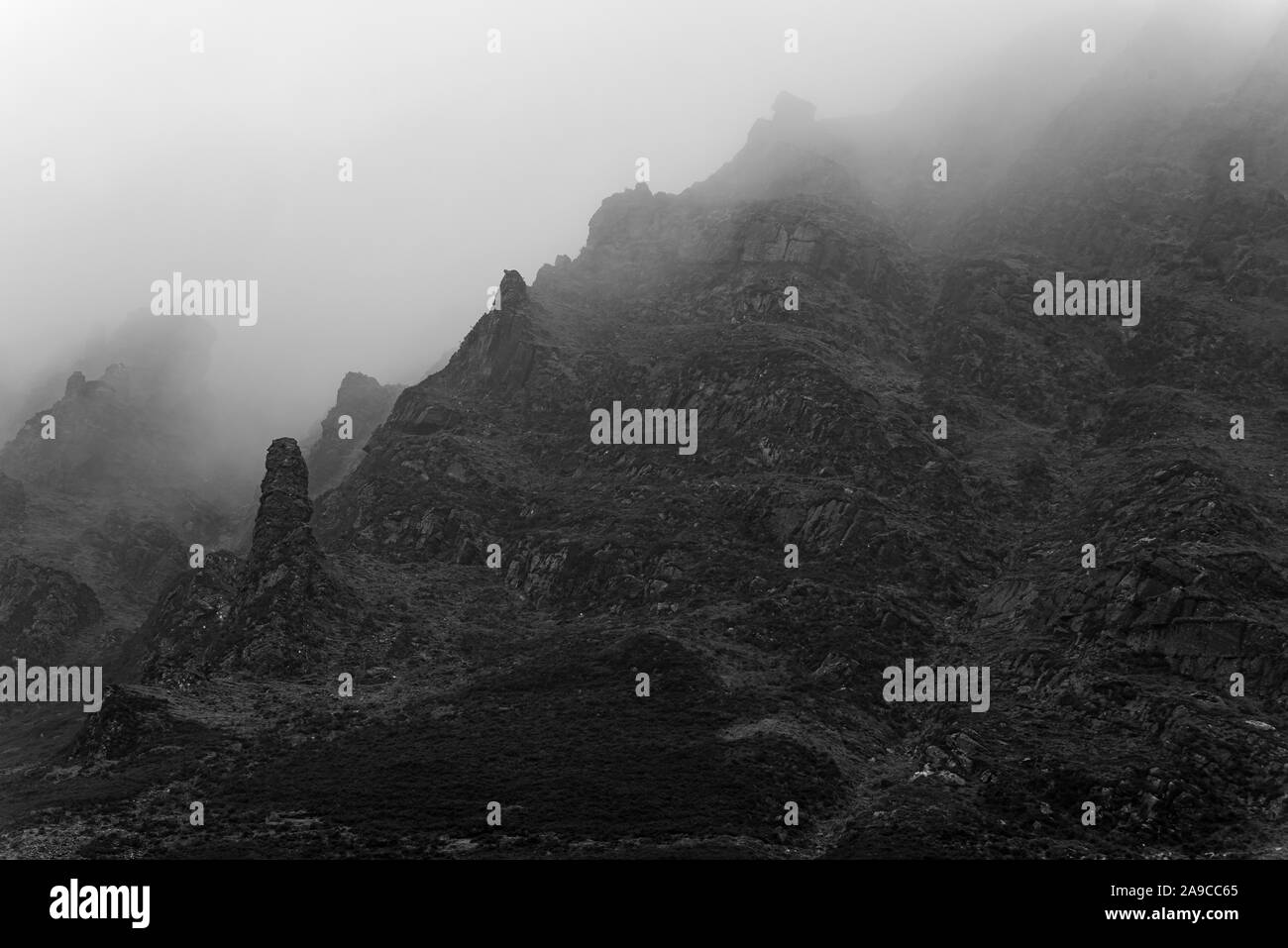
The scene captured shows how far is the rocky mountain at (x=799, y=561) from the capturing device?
78188 millimetres

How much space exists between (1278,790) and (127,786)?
7766 cm

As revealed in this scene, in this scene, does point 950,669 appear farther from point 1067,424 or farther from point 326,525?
point 326,525

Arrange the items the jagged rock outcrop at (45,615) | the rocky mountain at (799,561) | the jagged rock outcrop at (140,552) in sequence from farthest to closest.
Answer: the jagged rock outcrop at (140,552), the jagged rock outcrop at (45,615), the rocky mountain at (799,561)

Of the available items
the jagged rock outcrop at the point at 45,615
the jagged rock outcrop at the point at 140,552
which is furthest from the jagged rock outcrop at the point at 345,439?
the jagged rock outcrop at the point at 45,615

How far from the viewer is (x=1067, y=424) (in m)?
132

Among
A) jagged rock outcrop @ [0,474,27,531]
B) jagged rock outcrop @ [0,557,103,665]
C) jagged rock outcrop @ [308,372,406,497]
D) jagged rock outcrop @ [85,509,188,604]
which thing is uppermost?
jagged rock outcrop @ [308,372,406,497]

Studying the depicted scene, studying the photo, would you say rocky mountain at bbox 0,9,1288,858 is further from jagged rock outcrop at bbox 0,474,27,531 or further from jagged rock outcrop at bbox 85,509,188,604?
jagged rock outcrop at bbox 85,509,188,604

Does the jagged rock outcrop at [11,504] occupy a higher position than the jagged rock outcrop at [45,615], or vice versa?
the jagged rock outcrop at [11,504]

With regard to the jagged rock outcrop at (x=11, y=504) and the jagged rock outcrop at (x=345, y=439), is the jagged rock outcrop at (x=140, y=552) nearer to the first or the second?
the jagged rock outcrop at (x=11, y=504)

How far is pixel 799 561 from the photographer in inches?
4560

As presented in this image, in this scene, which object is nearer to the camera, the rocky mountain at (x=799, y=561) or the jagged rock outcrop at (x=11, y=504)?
the rocky mountain at (x=799, y=561)

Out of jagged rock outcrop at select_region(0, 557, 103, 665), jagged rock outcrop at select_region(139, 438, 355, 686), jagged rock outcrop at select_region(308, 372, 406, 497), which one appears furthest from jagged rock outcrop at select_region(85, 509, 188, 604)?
jagged rock outcrop at select_region(139, 438, 355, 686)

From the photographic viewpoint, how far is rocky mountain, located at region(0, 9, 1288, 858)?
3078 inches
